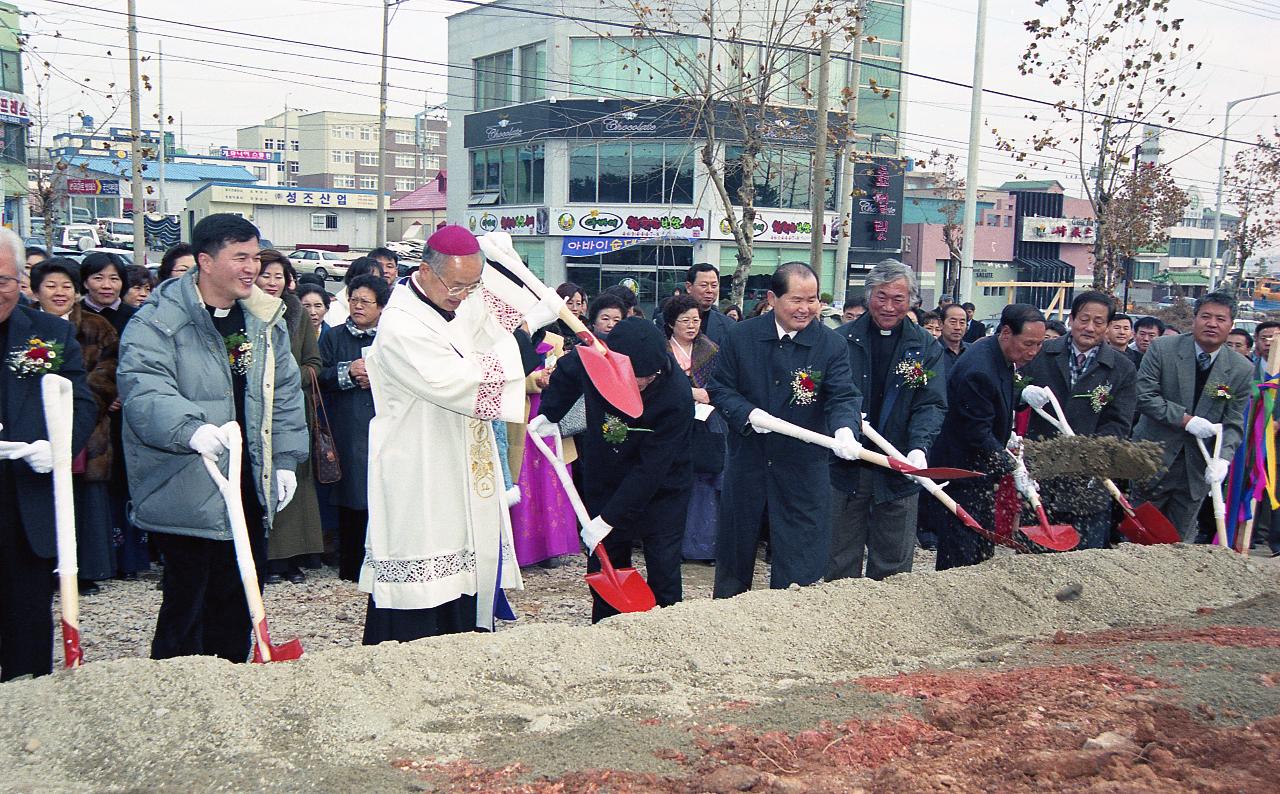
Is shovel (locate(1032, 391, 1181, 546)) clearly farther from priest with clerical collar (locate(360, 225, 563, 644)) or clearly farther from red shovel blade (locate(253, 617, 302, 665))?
red shovel blade (locate(253, 617, 302, 665))

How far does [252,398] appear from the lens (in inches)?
163

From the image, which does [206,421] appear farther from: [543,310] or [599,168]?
[599,168]

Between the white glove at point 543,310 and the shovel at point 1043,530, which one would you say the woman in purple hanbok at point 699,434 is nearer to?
the shovel at point 1043,530

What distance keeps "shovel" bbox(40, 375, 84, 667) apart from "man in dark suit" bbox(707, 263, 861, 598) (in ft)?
9.14

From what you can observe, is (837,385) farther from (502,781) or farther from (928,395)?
(502,781)

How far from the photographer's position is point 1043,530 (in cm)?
579

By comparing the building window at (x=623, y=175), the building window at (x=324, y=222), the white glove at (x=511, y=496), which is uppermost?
the building window at (x=623, y=175)

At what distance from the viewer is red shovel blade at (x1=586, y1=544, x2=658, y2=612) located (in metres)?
4.59

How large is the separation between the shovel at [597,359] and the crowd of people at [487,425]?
0.02m

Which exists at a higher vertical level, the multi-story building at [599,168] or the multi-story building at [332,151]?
the multi-story building at [332,151]

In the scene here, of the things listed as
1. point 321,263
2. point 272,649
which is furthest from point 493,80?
point 272,649

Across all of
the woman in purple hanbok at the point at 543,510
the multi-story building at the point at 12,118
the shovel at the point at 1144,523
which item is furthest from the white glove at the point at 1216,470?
the multi-story building at the point at 12,118

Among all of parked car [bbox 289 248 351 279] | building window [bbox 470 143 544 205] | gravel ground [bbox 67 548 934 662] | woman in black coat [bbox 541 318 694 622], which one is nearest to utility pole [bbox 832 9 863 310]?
gravel ground [bbox 67 548 934 662]

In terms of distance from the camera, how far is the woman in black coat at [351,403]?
614 centimetres
